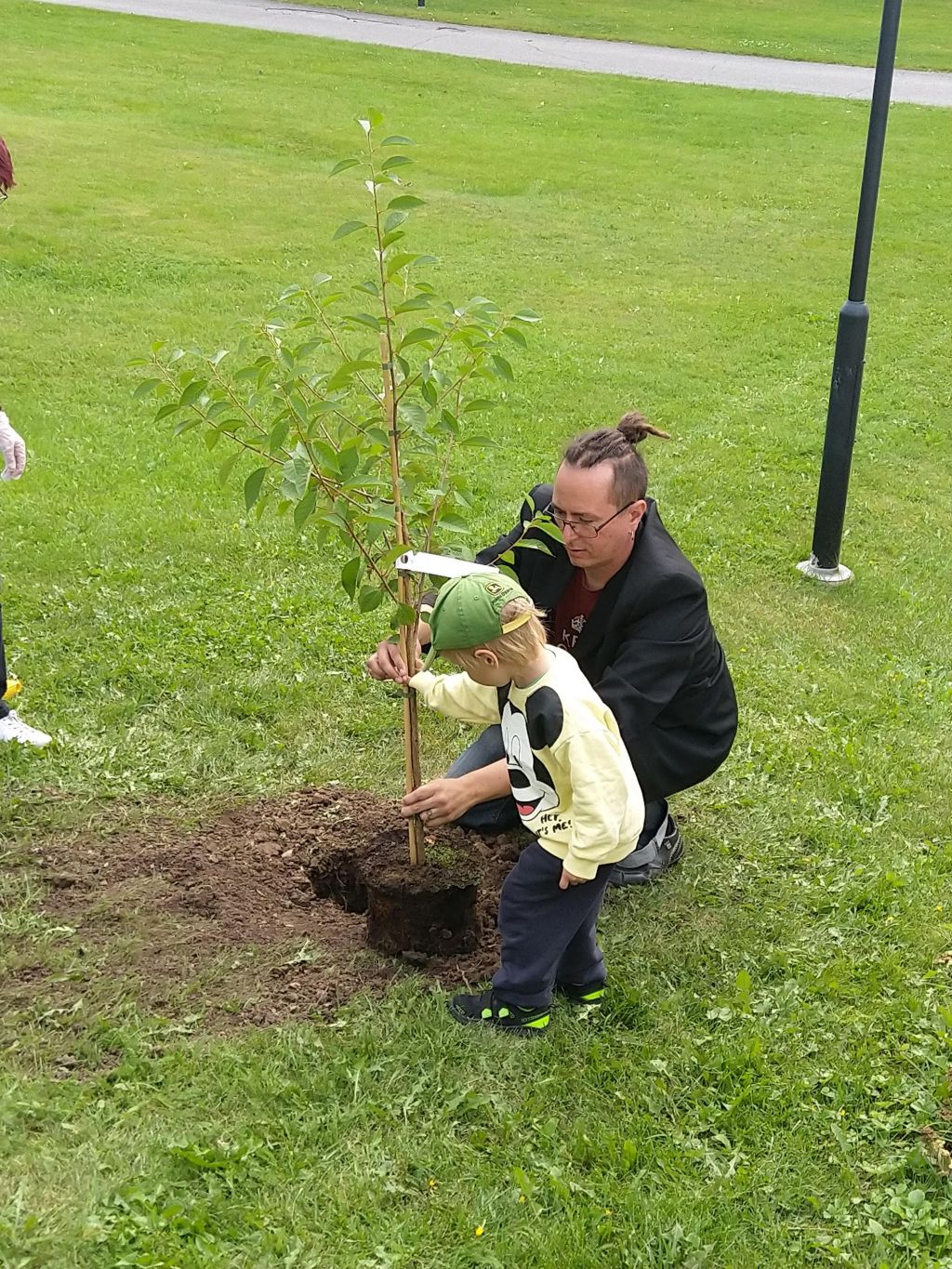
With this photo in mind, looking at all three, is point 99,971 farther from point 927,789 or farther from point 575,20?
point 575,20

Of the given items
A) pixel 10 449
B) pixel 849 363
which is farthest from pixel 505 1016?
pixel 849 363

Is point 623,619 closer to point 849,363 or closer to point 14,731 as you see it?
point 14,731

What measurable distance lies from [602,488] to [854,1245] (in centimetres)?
196

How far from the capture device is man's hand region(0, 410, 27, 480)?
4719mm

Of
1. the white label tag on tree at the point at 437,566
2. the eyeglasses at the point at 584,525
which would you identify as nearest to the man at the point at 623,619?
the eyeglasses at the point at 584,525

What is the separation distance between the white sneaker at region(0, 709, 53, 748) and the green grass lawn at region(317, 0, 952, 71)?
23.0 meters

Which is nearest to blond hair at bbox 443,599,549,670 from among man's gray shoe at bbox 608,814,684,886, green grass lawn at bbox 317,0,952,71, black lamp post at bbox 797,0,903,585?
man's gray shoe at bbox 608,814,684,886

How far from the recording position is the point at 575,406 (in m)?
8.53

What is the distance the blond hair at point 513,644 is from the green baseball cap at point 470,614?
1 cm

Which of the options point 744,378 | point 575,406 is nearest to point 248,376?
point 575,406

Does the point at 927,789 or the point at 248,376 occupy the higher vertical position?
the point at 248,376

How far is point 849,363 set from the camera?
610 cm

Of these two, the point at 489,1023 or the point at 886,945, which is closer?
the point at 489,1023

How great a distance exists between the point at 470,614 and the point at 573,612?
3.54 feet
